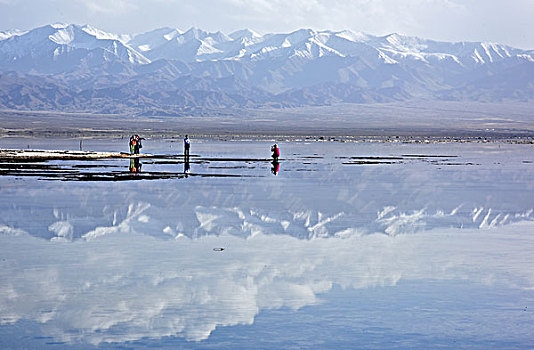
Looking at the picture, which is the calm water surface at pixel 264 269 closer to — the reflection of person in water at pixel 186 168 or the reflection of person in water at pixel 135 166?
the reflection of person in water at pixel 186 168

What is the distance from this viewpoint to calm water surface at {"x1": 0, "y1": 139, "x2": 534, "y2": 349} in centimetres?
1149

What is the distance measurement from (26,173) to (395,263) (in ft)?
88.6

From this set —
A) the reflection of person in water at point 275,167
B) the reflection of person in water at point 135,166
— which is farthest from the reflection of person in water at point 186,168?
the reflection of person in water at point 275,167

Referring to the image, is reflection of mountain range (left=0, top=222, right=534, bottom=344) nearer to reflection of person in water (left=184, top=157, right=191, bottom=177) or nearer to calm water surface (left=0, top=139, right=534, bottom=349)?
calm water surface (left=0, top=139, right=534, bottom=349)

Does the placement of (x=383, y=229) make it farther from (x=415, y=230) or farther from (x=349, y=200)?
(x=349, y=200)

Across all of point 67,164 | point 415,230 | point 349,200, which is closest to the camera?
point 415,230

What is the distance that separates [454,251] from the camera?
58.1 feet

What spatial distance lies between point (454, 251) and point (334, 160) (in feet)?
121

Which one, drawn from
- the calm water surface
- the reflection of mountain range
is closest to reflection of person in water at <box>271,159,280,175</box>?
the calm water surface

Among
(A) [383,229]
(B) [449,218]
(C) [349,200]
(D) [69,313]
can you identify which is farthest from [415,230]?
(D) [69,313]

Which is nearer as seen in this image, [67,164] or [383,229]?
[383,229]

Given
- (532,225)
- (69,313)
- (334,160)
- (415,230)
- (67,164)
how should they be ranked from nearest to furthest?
(69,313) → (415,230) → (532,225) → (67,164) → (334,160)

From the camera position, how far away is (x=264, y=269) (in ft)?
50.9

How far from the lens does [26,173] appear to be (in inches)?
1561
